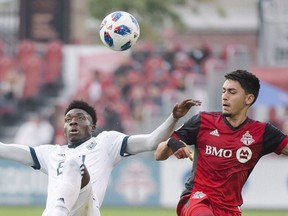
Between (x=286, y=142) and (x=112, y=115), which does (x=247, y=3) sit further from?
(x=286, y=142)

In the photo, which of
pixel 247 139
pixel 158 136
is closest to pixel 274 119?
pixel 158 136

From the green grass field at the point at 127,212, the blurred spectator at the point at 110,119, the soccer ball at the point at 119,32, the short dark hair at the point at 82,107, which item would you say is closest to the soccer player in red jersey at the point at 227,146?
the short dark hair at the point at 82,107

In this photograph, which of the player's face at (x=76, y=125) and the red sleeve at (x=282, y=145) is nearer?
the red sleeve at (x=282, y=145)

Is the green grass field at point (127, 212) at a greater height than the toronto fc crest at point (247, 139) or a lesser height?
Result: lesser

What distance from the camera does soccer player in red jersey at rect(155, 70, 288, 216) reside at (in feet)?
30.7

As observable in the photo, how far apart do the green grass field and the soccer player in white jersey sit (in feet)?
26.1

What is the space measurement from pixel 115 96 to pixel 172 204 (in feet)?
12.6

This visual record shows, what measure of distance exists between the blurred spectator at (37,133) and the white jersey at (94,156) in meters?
11.8

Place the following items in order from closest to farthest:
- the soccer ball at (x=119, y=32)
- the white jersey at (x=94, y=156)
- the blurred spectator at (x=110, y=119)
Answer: the white jersey at (x=94, y=156) < the soccer ball at (x=119, y=32) < the blurred spectator at (x=110, y=119)

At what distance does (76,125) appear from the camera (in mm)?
10164

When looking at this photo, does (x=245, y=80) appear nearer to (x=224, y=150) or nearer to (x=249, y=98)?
(x=249, y=98)

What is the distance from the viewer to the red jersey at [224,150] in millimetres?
9367

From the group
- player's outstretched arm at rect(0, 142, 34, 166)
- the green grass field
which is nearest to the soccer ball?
player's outstretched arm at rect(0, 142, 34, 166)

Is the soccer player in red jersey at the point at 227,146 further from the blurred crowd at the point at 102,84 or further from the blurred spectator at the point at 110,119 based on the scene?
the blurred crowd at the point at 102,84
